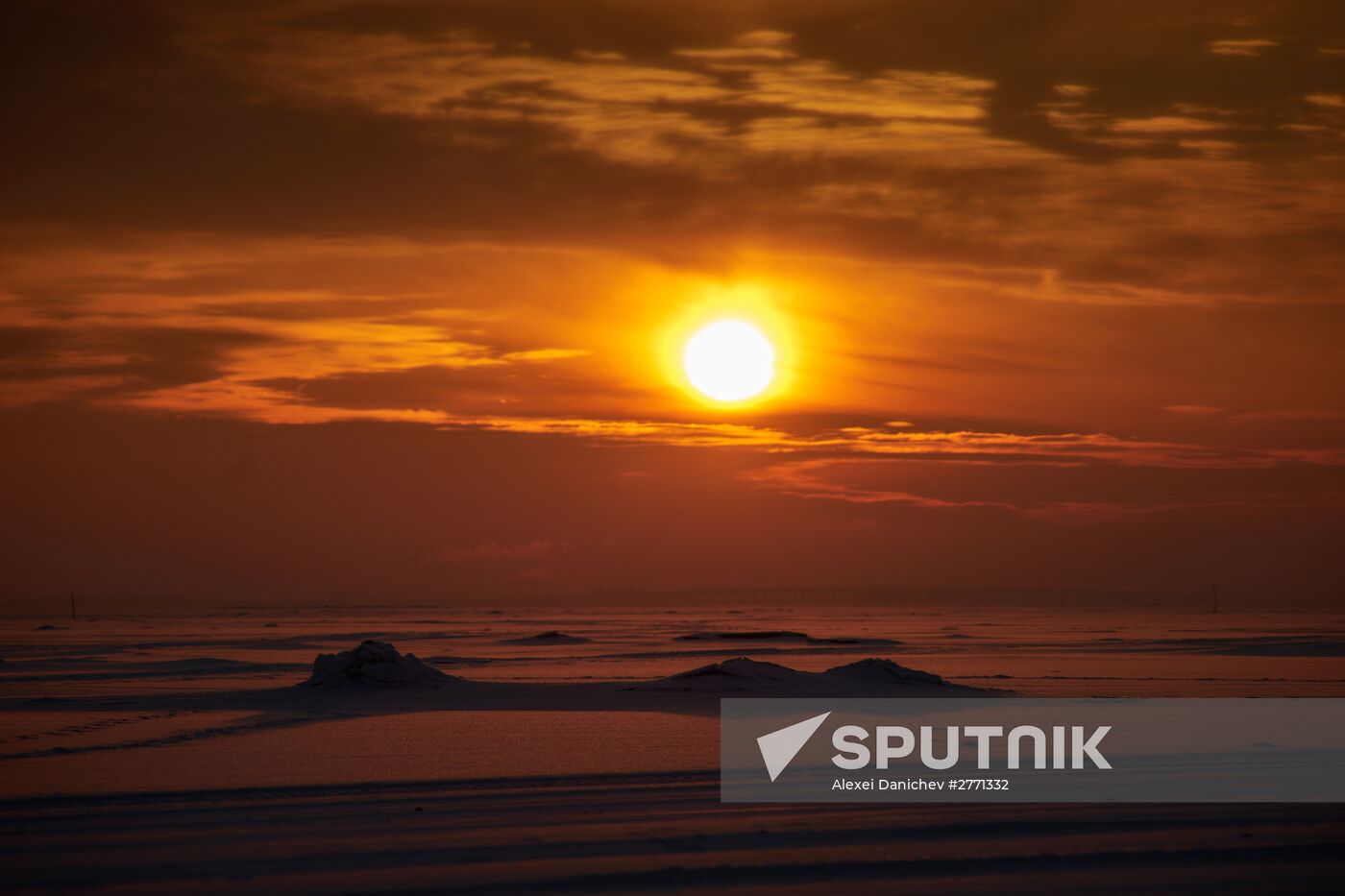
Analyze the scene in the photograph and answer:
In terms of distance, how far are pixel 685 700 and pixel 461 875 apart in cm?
1678

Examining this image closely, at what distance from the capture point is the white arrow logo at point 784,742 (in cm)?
1547

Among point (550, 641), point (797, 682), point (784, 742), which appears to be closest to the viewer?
point (784, 742)

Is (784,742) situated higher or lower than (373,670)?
A: lower

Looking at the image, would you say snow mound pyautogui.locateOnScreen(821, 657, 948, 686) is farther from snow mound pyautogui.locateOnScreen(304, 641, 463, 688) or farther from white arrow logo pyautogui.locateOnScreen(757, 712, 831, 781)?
snow mound pyautogui.locateOnScreen(304, 641, 463, 688)

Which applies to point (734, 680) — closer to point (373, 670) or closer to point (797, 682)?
point (797, 682)

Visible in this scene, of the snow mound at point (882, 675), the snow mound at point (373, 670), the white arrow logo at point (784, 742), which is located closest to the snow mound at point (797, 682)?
the snow mound at point (882, 675)

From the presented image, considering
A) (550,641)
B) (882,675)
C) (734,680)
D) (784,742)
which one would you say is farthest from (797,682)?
(550,641)

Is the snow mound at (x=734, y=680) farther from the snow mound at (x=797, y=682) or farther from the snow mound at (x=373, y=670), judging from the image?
the snow mound at (x=373, y=670)

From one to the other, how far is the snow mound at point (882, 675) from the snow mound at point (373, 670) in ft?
33.0

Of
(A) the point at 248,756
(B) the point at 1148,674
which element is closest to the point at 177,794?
(A) the point at 248,756

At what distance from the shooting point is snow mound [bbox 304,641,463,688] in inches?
1123

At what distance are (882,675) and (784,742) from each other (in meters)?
11.2

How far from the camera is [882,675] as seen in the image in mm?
28391

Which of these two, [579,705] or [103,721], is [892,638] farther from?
[103,721]
